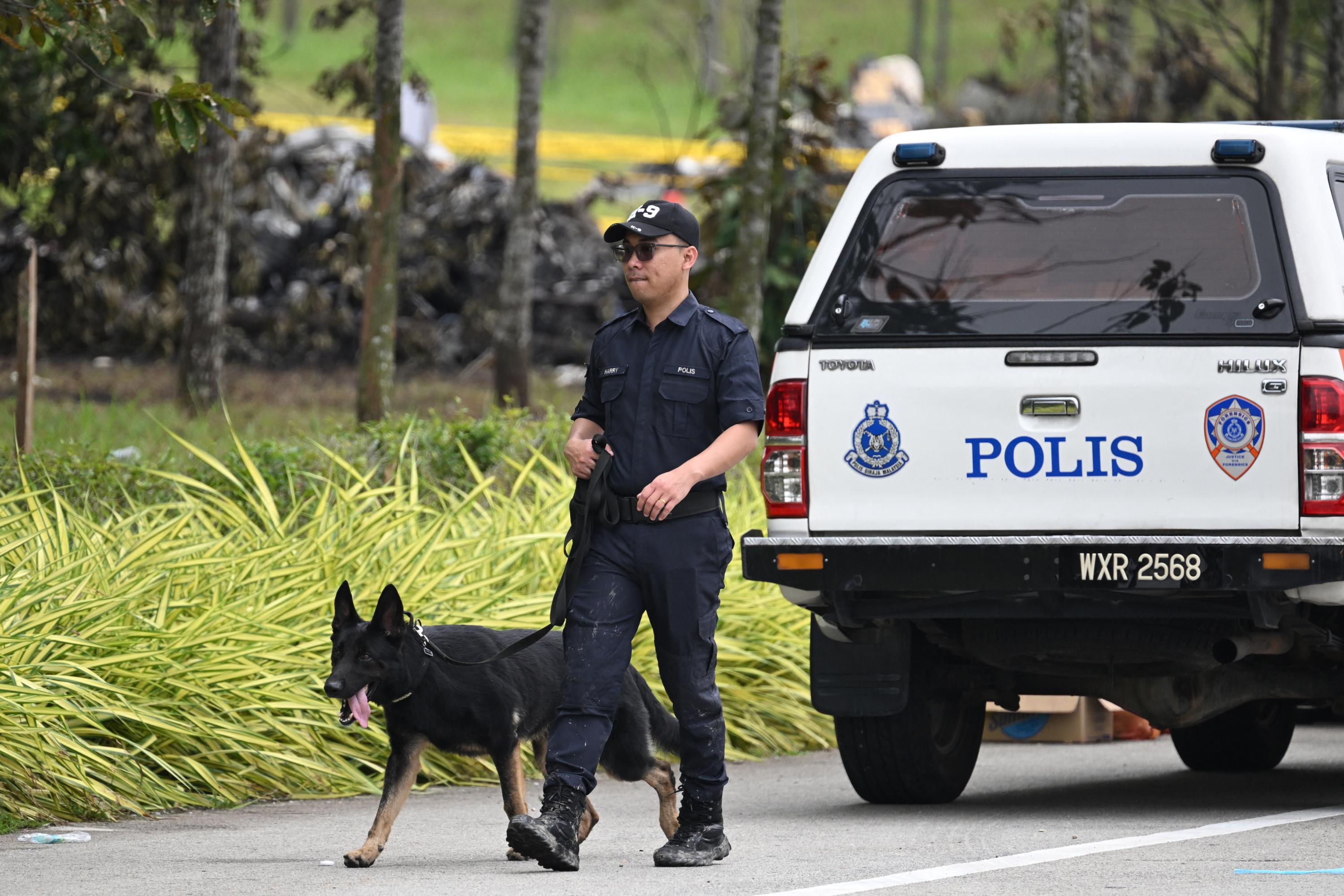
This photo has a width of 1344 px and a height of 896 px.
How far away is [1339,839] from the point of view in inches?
277

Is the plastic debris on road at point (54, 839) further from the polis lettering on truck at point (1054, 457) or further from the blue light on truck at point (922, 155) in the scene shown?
the blue light on truck at point (922, 155)

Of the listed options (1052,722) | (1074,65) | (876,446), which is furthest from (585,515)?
(1074,65)

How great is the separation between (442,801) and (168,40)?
13589 millimetres

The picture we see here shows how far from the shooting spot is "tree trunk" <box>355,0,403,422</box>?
14375mm

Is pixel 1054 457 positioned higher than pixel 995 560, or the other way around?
pixel 1054 457

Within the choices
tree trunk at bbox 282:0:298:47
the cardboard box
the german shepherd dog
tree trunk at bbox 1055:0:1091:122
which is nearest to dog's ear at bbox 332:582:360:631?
the german shepherd dog

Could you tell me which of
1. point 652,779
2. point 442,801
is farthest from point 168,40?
point 652,779

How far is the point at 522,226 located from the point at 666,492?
1208 cm

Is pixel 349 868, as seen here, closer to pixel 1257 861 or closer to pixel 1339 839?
pixel 1257 861

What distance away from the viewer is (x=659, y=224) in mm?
6387

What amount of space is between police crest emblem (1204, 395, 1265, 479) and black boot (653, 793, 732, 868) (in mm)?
1950

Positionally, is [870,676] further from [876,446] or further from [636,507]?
[636,507]

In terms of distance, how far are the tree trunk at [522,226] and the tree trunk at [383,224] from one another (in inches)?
91.3

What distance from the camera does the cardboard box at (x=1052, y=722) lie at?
32.9ft
